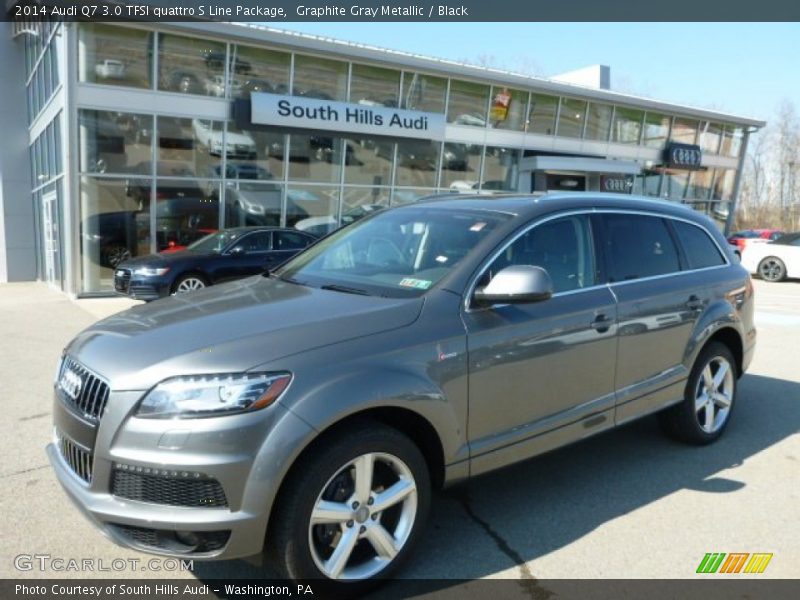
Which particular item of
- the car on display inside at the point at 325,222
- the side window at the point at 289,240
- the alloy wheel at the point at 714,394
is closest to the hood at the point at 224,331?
the alloy wheel at the point at 714,394

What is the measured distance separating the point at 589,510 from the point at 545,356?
3.30 feet

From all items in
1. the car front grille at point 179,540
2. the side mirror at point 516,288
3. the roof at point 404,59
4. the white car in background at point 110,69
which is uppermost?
the roof at point 404,59

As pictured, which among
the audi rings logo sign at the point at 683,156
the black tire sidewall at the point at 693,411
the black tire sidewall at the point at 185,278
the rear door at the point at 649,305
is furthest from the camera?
the audi rings logo sign at the point at 683,156

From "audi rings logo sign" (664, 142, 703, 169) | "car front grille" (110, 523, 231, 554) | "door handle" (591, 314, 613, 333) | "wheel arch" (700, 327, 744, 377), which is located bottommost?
"car front grille" (110, 523, 231, 554)

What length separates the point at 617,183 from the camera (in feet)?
78.5

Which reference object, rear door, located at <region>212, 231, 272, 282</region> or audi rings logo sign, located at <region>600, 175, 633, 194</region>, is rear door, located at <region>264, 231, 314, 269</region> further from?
audi rings logo sign, located at <region>600, 175, 633, 194</region>

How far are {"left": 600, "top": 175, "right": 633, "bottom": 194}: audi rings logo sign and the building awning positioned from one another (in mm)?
308

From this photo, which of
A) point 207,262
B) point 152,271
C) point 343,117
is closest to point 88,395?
point 152,271

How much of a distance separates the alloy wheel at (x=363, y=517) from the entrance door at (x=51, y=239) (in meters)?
15.3

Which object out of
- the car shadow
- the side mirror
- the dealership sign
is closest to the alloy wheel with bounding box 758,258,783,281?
the dealership sign

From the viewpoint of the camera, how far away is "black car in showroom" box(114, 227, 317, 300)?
36.9 feet

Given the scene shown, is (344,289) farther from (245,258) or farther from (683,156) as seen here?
(683,156)

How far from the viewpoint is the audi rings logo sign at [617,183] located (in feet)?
77.3

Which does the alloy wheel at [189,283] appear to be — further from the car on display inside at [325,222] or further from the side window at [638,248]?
the side window at [638,248]
